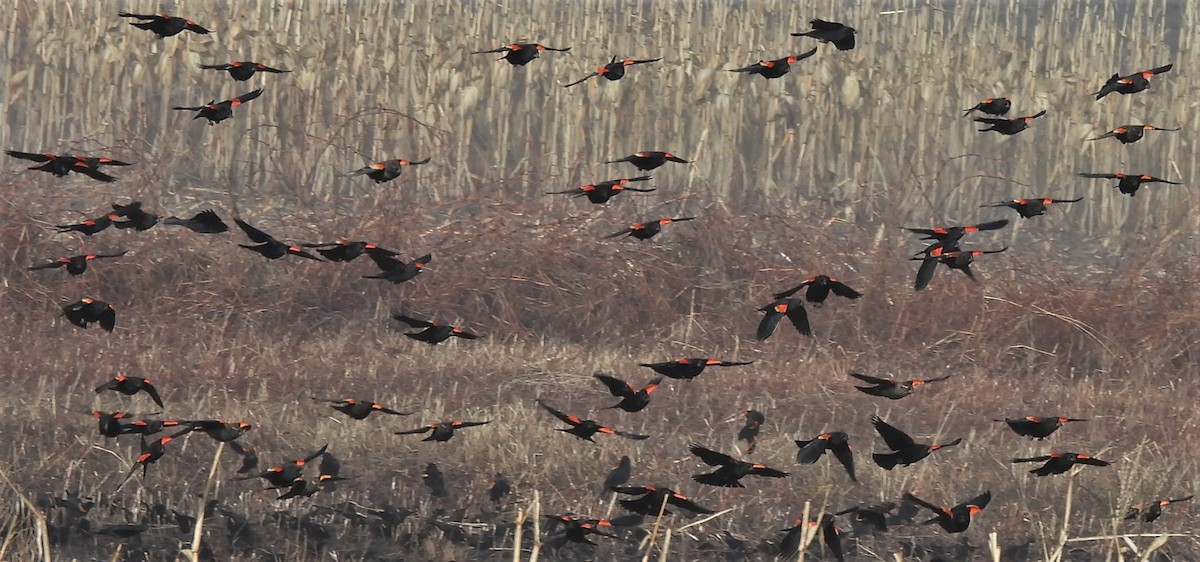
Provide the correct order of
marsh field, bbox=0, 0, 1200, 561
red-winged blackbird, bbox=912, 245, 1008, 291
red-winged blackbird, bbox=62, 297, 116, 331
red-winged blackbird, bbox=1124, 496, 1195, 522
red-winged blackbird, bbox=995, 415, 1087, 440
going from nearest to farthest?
red-winged blackbird, bbox=995, 415, 1087, 440, red-winged blackbird, bbox=912, 245, 1008, 291, red-winged blackbird, bbox=62, 297, 116, 331, red-winged blackbird, bbox=1124, 496, 1195, 522, marsh field, bbox=0, 0, 1200, 561

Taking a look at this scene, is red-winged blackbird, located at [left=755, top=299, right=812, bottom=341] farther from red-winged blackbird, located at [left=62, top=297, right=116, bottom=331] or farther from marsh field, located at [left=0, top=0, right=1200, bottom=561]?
red-winged blackbird, located at [left=62, top=297, right=116, bottom=331]

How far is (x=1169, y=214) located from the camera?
1177 centimetres

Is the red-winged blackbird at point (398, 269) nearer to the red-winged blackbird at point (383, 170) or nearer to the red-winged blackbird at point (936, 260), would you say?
the red-winged blackbird at point (383, 170)

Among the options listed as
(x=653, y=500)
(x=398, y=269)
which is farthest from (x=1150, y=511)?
(x=398, y=269)

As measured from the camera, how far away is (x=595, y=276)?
402 inches

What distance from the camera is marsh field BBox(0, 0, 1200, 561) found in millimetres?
7039

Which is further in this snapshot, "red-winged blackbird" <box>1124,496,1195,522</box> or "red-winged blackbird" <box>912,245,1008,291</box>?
"red-winged blackbird" <box>1124,496,1195,522</box>

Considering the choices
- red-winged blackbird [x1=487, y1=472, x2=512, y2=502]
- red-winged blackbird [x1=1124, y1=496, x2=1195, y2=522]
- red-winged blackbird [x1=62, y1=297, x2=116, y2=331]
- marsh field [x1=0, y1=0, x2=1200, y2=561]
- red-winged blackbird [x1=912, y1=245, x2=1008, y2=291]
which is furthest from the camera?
marsh field [x1=0, y1=0, x2=1200, y2=561]

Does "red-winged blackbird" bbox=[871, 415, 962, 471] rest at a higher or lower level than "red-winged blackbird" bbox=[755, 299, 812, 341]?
lower

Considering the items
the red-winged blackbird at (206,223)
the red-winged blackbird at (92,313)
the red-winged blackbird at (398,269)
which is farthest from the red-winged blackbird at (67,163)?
the red-winged blackbird at (398,269)

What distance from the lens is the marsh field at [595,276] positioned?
277 inches

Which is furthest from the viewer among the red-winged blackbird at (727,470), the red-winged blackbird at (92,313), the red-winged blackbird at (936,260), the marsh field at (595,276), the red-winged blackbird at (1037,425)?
the marsh field at (595,276)

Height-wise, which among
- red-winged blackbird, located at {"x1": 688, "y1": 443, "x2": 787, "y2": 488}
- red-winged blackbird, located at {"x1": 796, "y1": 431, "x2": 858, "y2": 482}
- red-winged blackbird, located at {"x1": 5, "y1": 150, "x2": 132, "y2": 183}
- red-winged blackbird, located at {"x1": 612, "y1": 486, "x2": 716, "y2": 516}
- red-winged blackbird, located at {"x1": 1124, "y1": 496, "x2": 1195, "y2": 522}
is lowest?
red-winged blackbird, located at {"x1": 1124, "y1": 496, "x2": 1195, "y2": 522}

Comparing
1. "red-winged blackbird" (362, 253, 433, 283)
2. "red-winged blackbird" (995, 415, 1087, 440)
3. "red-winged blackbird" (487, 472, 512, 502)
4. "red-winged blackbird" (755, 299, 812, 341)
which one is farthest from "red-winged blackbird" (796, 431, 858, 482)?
"red-winged blackbird" (487, 472, 512, 502)
